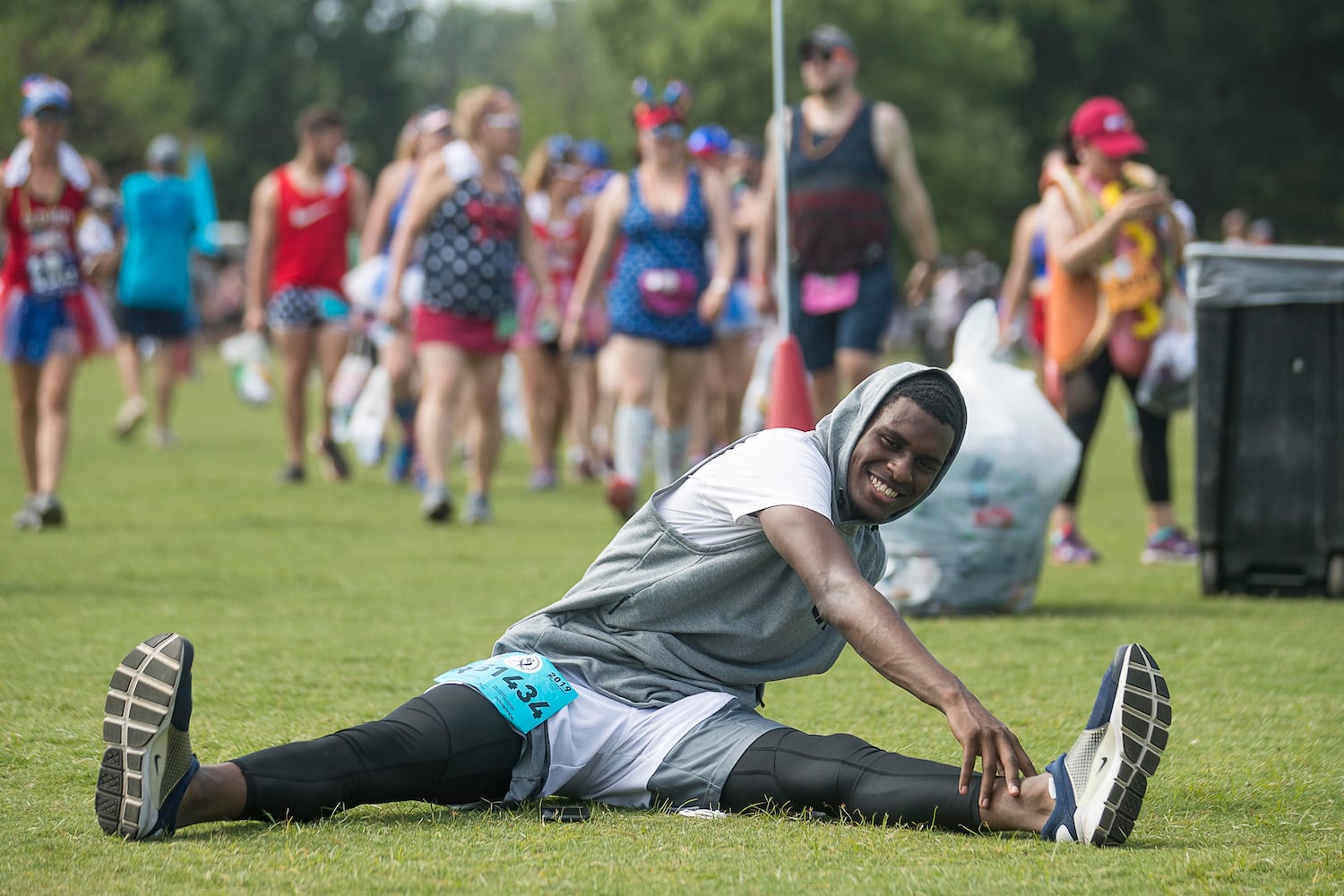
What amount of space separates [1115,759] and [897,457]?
733 mm

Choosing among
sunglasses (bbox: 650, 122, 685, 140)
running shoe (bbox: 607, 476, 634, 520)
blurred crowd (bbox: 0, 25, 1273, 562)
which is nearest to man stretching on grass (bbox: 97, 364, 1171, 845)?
blurred crowd (bbox: 0, 25, 1273, 562)

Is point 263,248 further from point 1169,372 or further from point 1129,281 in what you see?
point 1169,372

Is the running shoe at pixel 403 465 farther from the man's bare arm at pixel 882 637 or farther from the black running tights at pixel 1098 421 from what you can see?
the man's bare arm at pixel 882 637

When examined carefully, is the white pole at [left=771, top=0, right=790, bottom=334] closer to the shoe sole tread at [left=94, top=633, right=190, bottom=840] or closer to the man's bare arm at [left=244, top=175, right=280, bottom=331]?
the shoe sole tread at [left=94, top=633, right=190, bottom=840]

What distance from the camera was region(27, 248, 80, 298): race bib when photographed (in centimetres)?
845

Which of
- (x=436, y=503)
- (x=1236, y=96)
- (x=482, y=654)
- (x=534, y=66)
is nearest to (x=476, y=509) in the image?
(x=436, y=503)

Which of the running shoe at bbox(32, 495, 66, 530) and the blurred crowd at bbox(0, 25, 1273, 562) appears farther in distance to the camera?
the running shoe at bbox(32, 495, 66, 530)

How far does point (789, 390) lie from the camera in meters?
7.18

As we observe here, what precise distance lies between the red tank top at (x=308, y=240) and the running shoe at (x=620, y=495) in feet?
12.5

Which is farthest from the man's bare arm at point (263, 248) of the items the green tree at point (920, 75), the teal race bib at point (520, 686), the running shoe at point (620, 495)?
the green tree at point (920, 75)

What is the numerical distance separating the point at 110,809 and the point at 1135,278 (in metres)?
5.63

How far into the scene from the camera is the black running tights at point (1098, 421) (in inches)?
313

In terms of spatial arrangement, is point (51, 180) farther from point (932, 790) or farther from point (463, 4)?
point (463, 4)

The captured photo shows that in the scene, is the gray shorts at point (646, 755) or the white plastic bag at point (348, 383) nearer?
the gray shorts at point (646, 755)
